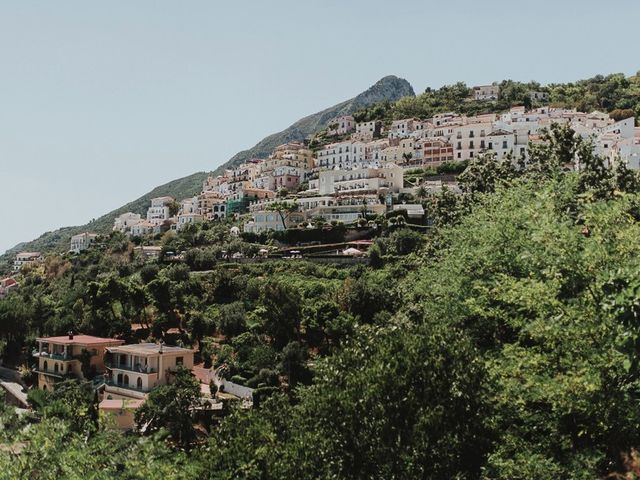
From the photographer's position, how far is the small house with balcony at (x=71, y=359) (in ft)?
157

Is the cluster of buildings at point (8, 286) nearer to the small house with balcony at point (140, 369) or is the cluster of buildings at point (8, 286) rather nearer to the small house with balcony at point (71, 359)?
the small house with balcony at point (71, 359)

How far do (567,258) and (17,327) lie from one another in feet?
176

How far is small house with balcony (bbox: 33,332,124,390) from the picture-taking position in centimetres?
4797

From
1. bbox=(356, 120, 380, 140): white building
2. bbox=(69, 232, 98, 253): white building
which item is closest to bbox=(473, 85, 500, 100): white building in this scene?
bbox=(356, 120, 380, 140): white building

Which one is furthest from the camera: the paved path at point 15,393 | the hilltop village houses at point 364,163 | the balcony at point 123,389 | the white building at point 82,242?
the white building at point 82,242

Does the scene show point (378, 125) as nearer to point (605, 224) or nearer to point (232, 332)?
point (232, 332)

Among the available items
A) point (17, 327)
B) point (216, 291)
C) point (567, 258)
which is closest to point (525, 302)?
point (567, 258)

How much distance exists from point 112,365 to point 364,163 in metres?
70.2

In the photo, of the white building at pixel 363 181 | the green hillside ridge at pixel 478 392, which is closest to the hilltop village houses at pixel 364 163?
the white building at pixel 363 181

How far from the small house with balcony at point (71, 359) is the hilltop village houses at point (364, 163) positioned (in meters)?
35.6

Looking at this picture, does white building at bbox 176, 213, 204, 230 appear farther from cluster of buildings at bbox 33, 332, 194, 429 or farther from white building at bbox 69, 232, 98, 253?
cluster of buildings at bbox 33, 332, 194, 429

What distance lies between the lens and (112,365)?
4600 centimetres

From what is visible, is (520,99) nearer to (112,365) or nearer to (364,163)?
(364,163)

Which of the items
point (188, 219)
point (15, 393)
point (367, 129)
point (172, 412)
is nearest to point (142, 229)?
point (188, 219)
